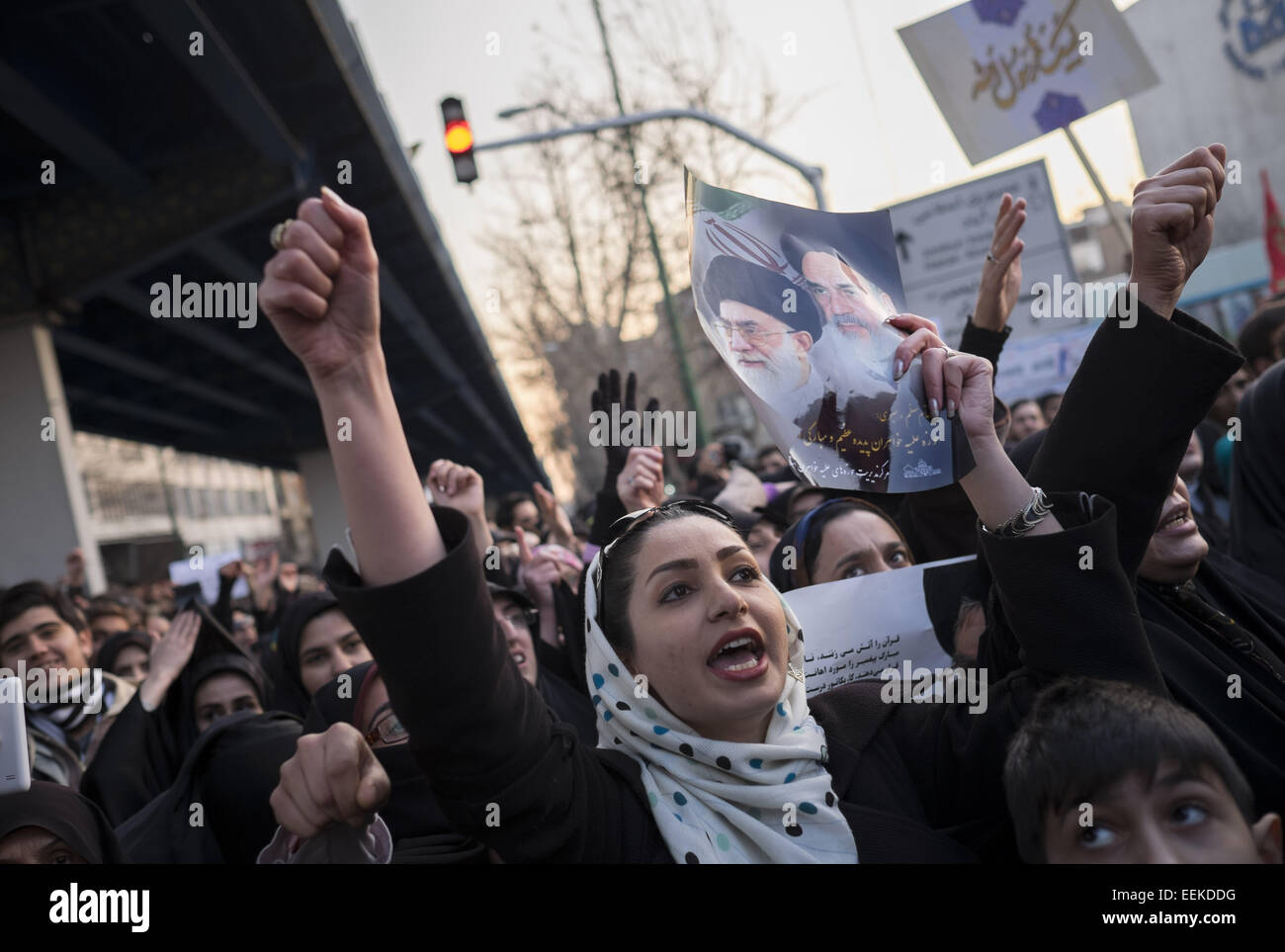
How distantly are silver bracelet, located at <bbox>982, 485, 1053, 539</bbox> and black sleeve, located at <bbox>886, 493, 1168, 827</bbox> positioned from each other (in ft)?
0.08

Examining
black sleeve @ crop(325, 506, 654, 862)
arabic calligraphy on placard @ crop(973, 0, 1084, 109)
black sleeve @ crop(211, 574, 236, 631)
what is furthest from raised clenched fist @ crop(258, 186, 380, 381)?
black sleeve @ crop(211, 574, 236, 631)

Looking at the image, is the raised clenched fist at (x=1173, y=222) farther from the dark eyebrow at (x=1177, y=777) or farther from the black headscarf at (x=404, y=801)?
the black headscarf at (x=404, y=801)

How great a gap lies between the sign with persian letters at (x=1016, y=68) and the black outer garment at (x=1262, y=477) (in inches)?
77.7

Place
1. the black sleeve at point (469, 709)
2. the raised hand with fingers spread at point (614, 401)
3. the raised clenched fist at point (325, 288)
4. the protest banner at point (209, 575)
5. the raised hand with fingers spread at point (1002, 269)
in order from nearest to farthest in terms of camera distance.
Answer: the raised clenched fist at point (325, 288) < the black sleeve at point (469, 709) < the raised hand with fingers spread at point (1002, 269) < the raised hand with fingers spread at point (614, 401) < the protest banner at point (209, 575)

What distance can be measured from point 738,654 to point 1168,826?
2.15 feet

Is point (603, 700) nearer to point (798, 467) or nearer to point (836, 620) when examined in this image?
point (798, 467)

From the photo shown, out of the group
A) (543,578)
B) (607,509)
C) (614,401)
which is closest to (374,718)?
(543,578)

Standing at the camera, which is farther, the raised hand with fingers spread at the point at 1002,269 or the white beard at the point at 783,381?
the raised hand with fingers spread at the point at 1002,269

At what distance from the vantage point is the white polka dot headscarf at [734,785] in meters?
1.61

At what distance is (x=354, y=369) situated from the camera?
1.31 m

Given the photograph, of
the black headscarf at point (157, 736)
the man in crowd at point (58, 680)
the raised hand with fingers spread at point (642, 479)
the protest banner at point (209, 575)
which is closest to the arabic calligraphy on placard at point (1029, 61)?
the raised hand with fingers spread at point (642, 479)

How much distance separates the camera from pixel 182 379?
15.0m

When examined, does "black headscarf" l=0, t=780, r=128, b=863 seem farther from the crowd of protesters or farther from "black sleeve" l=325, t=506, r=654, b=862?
"black sleeve" l=325, t=506, r=654, b=862

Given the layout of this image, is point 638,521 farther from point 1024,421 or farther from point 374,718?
point 1024,421
